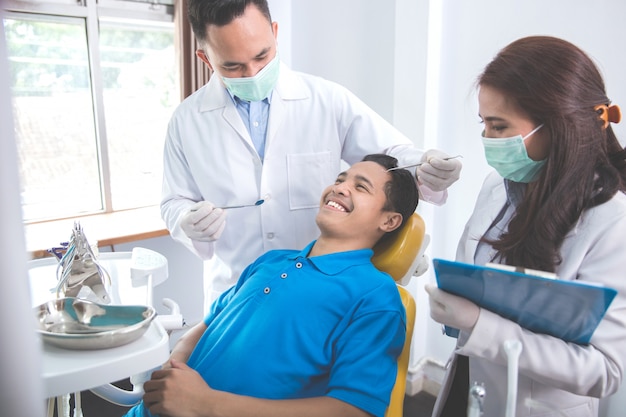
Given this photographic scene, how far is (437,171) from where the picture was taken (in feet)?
4.54

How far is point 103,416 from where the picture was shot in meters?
2.39

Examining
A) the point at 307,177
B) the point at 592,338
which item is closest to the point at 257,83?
the point at 307,177

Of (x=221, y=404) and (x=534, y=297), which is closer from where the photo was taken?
(x=534, y=297)

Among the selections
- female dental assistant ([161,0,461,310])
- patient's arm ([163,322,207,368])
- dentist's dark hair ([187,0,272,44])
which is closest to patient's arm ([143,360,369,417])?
patient's arm ([163,322,207,368])

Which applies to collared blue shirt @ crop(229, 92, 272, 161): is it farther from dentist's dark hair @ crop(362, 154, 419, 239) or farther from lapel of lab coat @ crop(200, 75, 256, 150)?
dentist's dark hair @ crop(362, 154, 419, 239)

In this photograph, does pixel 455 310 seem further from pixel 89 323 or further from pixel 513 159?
pixel 89 323

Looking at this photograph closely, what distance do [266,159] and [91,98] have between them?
1.84 metres

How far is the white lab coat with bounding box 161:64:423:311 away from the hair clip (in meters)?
0.60

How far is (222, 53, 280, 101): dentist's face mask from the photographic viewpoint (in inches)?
59.2

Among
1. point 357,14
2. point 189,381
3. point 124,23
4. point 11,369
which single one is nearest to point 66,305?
point 189,381

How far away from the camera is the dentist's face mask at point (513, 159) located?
3.76ft

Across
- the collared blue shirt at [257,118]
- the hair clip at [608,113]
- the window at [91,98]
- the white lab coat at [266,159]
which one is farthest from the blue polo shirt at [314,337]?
the window at [91,98]

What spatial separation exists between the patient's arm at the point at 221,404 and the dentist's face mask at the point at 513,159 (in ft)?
2.29

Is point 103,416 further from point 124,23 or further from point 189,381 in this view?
point 124,23
